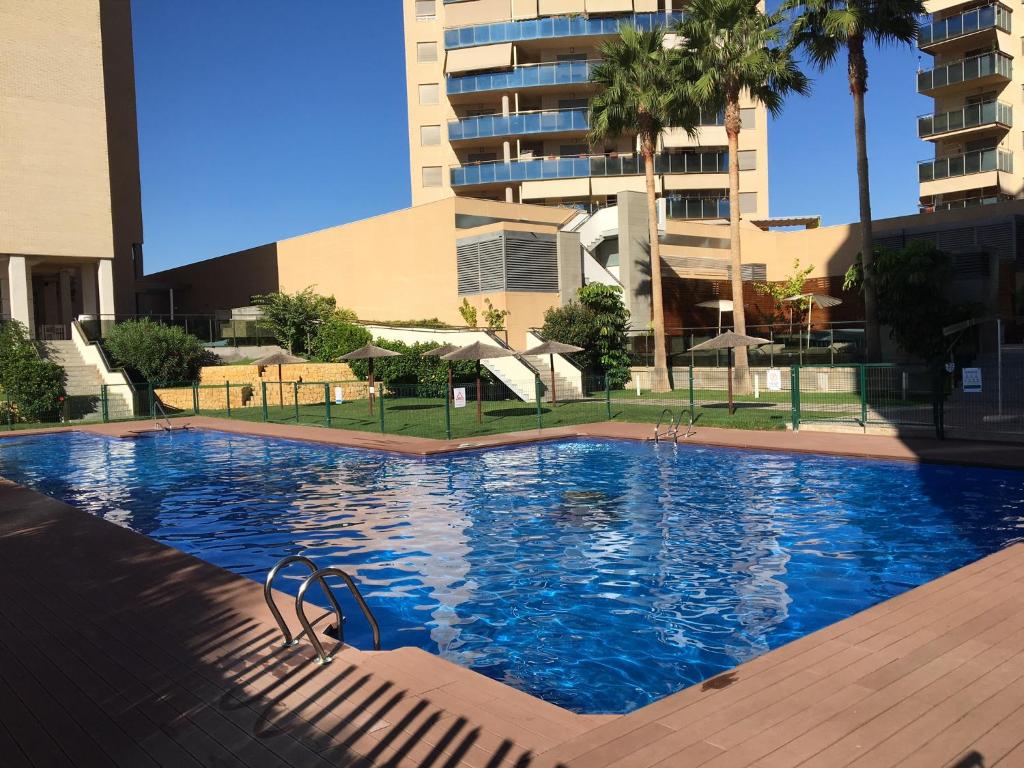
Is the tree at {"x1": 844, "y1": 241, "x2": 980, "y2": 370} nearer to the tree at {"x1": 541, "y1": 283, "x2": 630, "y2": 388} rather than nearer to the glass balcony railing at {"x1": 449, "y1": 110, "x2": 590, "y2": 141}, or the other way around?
the tree at {"x1": 541, "y1": 283, "x2": 630, "y2": 388}

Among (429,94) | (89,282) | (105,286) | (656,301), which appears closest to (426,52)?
(429,94)

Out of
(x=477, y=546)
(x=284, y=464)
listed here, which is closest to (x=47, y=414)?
(x=284, y=464)

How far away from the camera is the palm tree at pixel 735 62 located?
1080 inches

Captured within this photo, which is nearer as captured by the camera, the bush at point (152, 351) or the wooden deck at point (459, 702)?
the wooden deck at point (459, 702)

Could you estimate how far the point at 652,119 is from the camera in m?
30.6

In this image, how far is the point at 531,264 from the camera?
1423 inches

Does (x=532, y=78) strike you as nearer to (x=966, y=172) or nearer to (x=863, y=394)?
(x=966, y=172)

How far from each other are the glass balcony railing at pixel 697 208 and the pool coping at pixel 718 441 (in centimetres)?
2725

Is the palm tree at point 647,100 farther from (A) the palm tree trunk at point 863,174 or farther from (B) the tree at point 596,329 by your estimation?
(A) the palm tree trunk at point 863,174

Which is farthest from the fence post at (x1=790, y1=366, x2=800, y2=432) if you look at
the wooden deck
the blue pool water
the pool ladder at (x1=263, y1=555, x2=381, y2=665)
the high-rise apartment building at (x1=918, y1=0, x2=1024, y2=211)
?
the high-rise apartment building at (x1=918, y1=0, x2=1024, y2=211)

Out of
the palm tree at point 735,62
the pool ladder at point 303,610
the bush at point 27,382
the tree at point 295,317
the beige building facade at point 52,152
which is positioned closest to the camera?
the pool ladder at point 303,610

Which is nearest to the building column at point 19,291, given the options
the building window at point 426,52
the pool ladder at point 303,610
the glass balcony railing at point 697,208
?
the building window at point 426,52

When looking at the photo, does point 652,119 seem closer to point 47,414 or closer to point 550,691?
point 47,414

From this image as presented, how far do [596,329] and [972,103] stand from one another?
27.0 m
